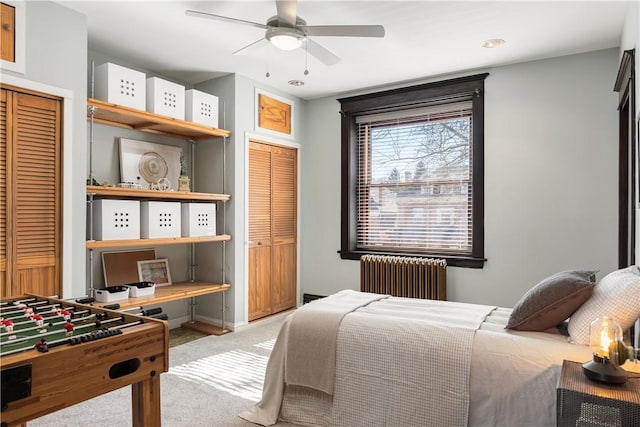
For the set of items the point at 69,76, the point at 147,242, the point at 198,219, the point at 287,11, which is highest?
the point at 287,11

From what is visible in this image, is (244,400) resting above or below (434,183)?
below

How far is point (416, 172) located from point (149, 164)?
2.85 metres

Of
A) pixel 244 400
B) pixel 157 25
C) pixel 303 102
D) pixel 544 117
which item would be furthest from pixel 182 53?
pixel 544 117

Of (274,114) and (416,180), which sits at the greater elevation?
(274,114)

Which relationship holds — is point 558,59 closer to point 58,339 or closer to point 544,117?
point 544,117

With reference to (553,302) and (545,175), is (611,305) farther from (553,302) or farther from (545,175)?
(545,175)

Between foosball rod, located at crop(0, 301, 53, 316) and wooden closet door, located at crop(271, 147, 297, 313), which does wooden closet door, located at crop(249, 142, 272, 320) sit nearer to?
wooden closet door, located at crop(271, 147, 297, 313)

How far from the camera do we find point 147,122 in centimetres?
384

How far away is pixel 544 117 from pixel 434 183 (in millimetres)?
1222

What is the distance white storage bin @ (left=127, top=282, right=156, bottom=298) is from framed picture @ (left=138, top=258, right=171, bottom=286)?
440mm

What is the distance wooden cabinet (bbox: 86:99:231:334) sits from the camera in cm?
331

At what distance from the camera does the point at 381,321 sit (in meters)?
2.32

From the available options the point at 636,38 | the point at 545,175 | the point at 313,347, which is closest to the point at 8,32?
the point at 313,347

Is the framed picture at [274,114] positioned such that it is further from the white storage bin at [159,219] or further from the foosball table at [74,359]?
the foosball table at [74,359]
